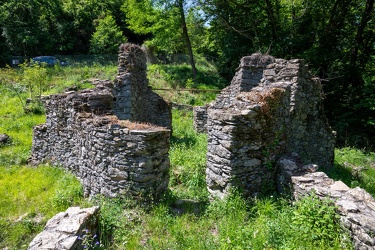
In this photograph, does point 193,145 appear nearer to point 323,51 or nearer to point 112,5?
point 323,51

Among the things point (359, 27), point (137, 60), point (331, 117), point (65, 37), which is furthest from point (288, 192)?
point (65, 37)

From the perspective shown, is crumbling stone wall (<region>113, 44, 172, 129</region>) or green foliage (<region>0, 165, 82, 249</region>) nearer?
green foliage (<region>0, 165, 82, 249</region>)

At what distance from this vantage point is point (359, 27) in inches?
651

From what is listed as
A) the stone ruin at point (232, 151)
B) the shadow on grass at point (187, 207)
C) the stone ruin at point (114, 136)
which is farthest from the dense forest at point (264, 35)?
the shadow on grass at point (187, 207)

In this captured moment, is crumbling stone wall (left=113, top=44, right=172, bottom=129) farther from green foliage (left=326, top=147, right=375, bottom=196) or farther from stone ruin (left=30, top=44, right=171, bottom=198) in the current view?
green foliage (left=326, top=147, right=375, bottom=196)

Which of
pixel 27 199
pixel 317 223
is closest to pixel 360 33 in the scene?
pixel 317 223

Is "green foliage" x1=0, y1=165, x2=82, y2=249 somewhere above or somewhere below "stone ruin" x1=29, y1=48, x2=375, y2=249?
below

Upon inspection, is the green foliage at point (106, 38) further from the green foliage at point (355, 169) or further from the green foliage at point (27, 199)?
the green foliage at point (355, 169)

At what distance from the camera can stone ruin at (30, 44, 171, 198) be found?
16.6 ft

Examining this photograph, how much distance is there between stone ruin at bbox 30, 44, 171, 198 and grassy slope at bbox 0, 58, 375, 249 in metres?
0.44

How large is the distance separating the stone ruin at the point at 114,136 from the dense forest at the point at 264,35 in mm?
5861

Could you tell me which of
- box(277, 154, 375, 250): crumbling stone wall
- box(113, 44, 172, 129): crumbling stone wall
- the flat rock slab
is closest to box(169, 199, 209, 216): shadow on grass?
the flat rock slab

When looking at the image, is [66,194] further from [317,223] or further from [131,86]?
[317,223]

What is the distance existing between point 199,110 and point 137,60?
15.8 feet
